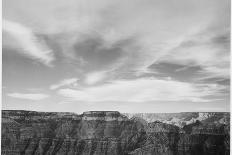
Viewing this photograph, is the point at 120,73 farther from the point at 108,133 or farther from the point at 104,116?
the point at 108,133

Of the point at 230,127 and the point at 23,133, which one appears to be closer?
the point at 230,127

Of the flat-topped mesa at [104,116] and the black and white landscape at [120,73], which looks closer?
the black and white landscape at [120,73]

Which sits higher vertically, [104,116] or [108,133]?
[104,116]

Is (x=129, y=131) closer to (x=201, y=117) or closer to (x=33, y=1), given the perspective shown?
(x=201, y=117)

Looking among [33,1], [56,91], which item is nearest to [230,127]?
[56,91]

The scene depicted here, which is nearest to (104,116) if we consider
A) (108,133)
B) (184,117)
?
(108,133)
